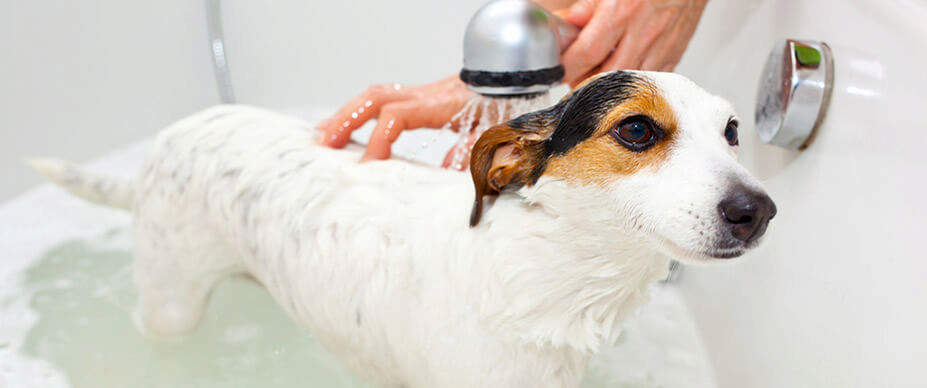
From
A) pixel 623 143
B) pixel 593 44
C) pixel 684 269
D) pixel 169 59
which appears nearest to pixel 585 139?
pixel 623 143

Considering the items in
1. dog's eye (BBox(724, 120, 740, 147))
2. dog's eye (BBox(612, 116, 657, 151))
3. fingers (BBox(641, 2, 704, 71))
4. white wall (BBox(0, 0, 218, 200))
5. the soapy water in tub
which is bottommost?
the soapy water in tub

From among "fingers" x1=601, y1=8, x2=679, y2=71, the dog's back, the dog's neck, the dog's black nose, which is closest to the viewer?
the dog's black nose

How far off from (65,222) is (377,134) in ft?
5.27

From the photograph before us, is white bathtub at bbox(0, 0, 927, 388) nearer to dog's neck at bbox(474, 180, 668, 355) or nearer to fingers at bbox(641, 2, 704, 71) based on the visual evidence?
fingers at bbox(641, 2, 704, 71)

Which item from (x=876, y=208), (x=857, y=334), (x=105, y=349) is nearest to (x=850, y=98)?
(x=876, y=208)

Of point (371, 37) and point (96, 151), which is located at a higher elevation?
point (371, 37)

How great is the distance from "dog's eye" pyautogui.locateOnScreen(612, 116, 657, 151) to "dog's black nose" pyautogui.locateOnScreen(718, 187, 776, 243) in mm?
121

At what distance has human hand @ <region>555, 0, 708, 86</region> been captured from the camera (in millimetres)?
1521

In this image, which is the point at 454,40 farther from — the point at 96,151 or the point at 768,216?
the point at 768,216

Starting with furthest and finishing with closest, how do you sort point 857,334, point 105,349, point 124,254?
point 124,254
point 105,349
point 857,334

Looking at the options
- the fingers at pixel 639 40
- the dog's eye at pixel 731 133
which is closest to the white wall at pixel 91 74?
the fingers at pixel 639 40

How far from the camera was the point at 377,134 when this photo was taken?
4.73ft

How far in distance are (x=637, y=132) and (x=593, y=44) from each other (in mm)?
695

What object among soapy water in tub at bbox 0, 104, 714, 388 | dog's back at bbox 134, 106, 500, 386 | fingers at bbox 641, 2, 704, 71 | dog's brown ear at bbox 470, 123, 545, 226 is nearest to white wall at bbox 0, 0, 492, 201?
soapy water in tub at bbox 0, 104, 714, 388
